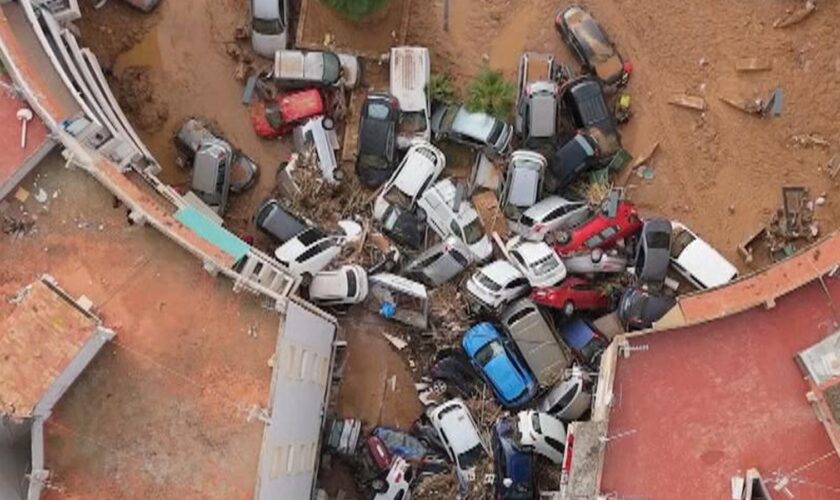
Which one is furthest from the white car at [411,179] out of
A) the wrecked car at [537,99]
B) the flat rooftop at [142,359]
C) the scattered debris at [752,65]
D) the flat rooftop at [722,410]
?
the scattered debris at [752,65]

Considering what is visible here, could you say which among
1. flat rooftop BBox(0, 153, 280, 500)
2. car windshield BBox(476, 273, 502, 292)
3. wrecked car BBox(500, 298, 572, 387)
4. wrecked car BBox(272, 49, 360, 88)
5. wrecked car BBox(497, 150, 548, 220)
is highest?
wrecked car BBox(272, 49, 360, 88)

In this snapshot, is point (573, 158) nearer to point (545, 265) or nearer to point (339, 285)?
point (545, 265)

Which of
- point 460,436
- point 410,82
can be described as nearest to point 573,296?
point 460,436

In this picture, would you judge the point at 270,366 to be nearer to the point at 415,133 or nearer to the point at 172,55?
the point at 415,133

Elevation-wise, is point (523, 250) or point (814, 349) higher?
point (523, 250)

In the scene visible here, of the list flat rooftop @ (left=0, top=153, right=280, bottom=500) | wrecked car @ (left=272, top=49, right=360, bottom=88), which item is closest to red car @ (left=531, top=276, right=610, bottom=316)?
flat rooftop @ (left=0, top=153, right=280, bottom=500)

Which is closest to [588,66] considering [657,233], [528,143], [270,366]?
[528,143]

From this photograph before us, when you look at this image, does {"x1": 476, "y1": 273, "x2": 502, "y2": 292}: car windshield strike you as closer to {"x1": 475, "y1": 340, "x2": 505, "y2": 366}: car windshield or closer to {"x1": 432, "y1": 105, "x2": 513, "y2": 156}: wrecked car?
{"x1": 475, "y1": 340, "x2": 505, "y2": 366}: car windshield
